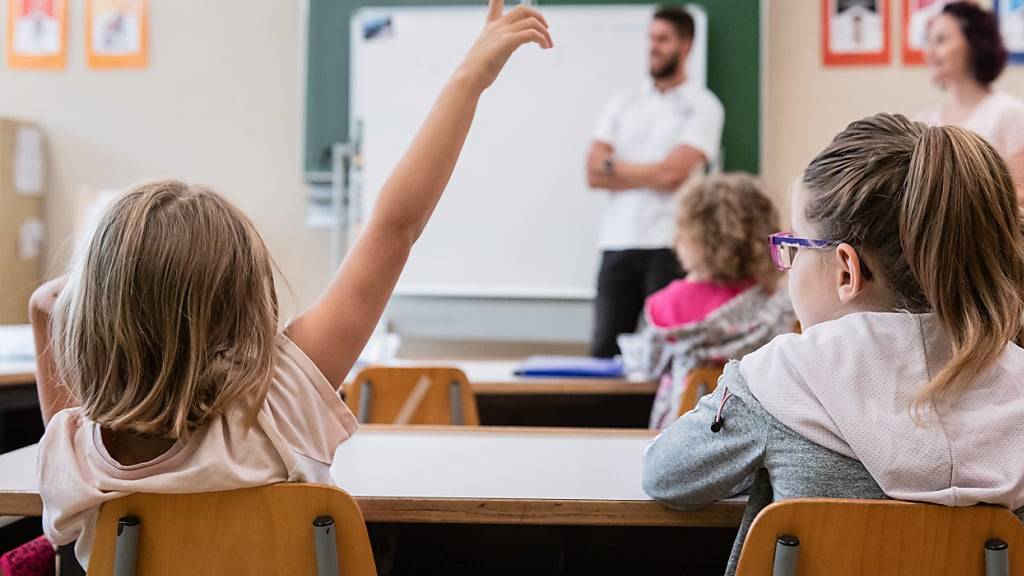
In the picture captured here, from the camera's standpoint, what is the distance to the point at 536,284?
4266mm

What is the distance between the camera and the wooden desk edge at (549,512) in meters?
1.20

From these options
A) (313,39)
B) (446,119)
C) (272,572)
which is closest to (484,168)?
(313,39)

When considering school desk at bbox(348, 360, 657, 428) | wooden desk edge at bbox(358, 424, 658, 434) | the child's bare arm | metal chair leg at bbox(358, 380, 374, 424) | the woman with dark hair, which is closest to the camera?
the child's bare arm

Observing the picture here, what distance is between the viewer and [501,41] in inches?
50.6

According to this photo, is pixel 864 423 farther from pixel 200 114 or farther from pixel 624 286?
pixel 200 114

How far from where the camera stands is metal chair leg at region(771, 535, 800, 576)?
3.22ft

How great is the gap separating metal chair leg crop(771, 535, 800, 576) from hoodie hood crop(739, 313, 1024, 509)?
118mm

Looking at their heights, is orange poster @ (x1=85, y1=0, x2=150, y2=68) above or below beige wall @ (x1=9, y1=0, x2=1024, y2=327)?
above

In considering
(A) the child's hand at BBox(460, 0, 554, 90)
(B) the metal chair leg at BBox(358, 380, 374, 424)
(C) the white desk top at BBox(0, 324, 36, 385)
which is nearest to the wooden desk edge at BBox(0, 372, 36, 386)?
(C) the white desk top at BBox(0, 324, 36, 385)

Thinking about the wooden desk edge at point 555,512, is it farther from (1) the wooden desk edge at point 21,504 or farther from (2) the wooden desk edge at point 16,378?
(2) the wooden desk edge at point 16,378

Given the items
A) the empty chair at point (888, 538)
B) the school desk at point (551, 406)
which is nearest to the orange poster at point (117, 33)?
the school desk at point (551, 406)

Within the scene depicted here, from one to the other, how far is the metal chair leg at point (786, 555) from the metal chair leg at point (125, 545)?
0.67m

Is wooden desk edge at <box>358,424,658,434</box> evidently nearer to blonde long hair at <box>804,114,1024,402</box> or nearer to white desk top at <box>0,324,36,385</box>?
blonde long hair at <box>804,114,1024,402</box>

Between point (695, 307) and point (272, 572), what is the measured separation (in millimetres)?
1485
